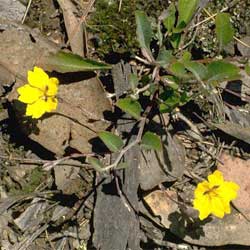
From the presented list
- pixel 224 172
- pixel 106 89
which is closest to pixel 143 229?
pixel 224 172

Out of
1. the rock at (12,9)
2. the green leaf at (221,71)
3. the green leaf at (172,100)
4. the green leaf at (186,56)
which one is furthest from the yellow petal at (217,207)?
the rock at (12,9)

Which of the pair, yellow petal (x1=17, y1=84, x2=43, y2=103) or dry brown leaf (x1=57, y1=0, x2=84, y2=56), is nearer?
yellow petal (x1=17, y1=84, x2=43, y2=103)

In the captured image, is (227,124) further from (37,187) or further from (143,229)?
(37,187)

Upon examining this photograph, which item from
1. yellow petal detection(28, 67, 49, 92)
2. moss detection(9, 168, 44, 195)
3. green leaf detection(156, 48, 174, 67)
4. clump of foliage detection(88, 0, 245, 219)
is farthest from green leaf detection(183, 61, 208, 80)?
moss detection(9, 168, 44, 195)

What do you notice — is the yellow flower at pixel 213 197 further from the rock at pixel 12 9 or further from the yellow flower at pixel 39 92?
the rock at pixel 12 9

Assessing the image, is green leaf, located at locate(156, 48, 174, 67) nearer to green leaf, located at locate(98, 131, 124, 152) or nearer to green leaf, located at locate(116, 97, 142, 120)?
green leaf, located at locate(116, 97, 142, 120)
